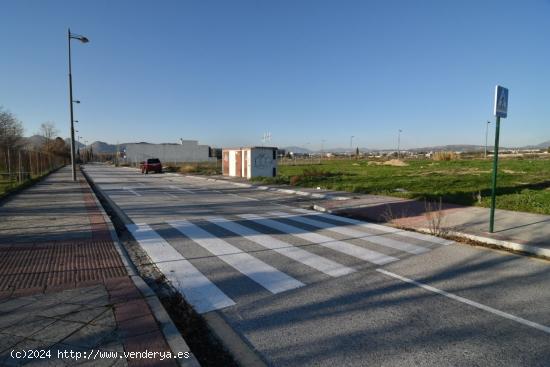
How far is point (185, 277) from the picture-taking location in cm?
518

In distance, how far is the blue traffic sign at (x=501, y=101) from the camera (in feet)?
25.1

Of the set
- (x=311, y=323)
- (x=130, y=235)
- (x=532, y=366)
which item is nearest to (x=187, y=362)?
(x=311, y=323)

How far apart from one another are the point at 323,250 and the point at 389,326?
3.02 metres

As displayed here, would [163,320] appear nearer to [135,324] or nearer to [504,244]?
[135,324]

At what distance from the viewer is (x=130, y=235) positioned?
26.3ft

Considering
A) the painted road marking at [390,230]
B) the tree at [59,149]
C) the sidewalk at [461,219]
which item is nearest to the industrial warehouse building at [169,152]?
the tree at [59,149]

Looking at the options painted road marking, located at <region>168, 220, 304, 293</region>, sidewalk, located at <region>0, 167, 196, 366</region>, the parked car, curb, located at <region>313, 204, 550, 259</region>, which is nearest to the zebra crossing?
painted road marking, located at <region>168, 220, 304, 293</region>

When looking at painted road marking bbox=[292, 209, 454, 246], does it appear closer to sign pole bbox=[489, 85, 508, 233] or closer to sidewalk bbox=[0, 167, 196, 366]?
sign pole bbox=[489, 85, 508, 233]

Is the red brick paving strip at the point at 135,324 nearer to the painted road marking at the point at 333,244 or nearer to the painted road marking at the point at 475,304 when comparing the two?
the painted road marking at the point at 475,304

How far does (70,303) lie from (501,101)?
8971mm

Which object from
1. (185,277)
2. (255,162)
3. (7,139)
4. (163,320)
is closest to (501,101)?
(185,277)

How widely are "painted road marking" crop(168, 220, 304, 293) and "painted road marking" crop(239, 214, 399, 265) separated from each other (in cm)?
171

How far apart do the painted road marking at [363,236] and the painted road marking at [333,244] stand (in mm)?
640

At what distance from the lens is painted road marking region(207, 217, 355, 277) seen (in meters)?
5.58
